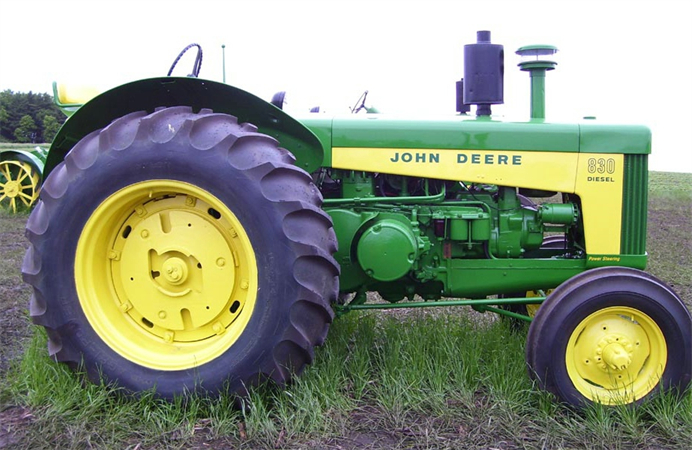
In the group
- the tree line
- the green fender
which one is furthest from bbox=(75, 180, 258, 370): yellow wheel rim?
the tree line

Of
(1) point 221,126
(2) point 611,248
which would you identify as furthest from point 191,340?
(2) point 611,248

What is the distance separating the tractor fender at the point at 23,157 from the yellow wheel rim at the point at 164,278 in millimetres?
8705

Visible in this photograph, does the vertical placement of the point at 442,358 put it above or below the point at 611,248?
below

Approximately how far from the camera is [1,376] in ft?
11.8

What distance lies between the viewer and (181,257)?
3262 millimetres

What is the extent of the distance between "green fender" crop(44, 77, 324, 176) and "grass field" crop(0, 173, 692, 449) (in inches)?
45.9

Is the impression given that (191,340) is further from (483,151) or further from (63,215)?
(483,151)

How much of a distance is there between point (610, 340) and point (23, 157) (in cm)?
1047

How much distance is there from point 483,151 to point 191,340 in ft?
6.24

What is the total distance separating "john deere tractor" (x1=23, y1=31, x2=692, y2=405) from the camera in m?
3.03

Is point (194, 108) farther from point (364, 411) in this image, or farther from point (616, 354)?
point (616, 354)

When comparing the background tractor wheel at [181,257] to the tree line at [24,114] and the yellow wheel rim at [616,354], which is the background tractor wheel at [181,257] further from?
the tree line at [24,114]

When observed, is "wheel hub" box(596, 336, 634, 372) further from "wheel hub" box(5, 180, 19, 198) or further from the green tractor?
"wheel hub" box(5, 180, 19, 198)

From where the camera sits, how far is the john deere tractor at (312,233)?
9.95 ft
